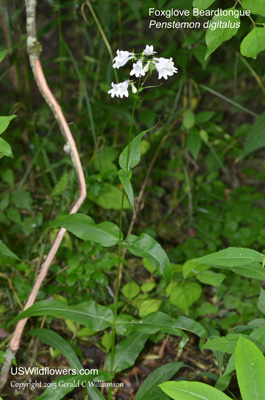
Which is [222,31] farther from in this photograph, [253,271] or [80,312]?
[80,312]

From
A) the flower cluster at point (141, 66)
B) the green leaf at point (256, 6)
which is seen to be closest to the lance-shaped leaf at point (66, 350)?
the flower cluster at point (141, 66)

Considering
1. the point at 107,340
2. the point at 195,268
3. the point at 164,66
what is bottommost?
the point at 107,340

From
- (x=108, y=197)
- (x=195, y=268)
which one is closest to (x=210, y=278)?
(x=195, y=268)

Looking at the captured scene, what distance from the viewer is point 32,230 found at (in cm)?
240

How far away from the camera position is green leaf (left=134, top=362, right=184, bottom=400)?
1.64 m

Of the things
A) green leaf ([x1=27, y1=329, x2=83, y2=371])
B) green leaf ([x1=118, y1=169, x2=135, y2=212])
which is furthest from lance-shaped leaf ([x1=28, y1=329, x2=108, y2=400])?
green leaf ([x1=118, y1=169, x2=135, y2=212])

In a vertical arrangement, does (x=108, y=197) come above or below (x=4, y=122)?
below

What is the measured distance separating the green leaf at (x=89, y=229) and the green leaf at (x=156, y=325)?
0.30 meters

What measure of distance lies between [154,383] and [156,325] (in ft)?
0.98

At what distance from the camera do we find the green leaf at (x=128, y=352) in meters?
1.73

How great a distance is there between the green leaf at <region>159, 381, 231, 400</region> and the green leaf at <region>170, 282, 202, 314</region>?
0.59 metres

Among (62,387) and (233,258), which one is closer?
(233,258)

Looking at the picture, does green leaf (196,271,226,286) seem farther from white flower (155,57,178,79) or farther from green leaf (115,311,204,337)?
white flower (155,57,178,79)

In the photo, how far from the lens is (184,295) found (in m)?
1.85
